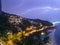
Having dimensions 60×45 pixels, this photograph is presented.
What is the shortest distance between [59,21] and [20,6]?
375 millimetres

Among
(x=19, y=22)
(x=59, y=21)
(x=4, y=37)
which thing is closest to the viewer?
(x=4, y=37)

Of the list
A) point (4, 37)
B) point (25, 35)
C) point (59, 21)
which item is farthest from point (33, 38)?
point (59, 21)

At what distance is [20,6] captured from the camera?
1.46 meters

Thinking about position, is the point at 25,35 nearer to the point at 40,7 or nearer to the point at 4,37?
the point at 4,37

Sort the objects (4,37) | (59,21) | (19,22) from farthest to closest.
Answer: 1. (59,21)
2. (19,22)
3. (4,37)

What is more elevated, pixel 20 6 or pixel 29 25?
pixel 20 6

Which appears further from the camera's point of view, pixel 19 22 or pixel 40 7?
pixel 40 7

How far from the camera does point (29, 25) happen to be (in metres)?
1.00

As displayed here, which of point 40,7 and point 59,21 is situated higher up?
point 40,7

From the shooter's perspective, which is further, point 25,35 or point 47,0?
point 47,0

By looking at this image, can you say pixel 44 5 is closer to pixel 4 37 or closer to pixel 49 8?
pixel 49 8

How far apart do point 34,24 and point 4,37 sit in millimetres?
229

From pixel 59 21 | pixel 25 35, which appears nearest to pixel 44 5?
pixel 59 21

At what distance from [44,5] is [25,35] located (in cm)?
60
